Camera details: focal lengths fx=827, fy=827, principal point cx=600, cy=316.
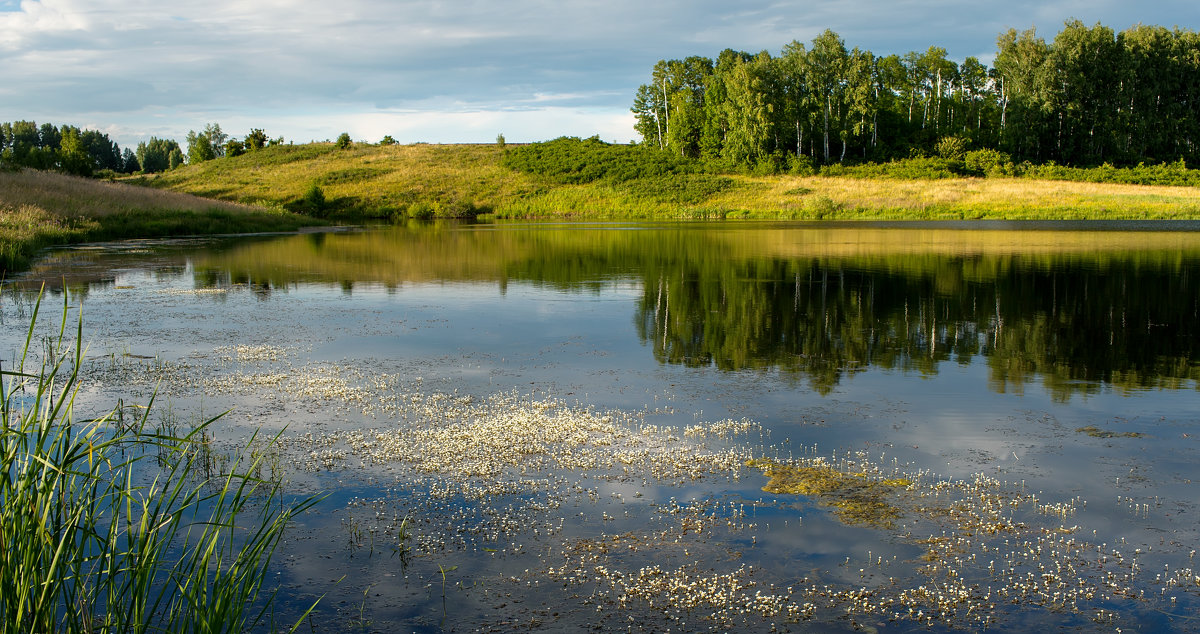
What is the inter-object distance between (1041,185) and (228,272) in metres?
55.3

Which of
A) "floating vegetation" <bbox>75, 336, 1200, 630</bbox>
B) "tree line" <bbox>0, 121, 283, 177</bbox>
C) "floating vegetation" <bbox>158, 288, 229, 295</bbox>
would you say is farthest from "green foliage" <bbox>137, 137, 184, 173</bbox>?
"floating vegetation" <bbox>75, 336, 1200, 630</bbox>

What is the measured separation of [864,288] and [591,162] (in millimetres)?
62469

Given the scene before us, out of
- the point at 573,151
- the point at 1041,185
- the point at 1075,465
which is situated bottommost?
the point at 1075,465

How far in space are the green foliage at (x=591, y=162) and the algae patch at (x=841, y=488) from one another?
66.8 m

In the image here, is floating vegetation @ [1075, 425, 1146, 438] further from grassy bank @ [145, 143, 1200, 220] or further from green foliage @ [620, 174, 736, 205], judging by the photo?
green foliage @ [620, 174, 736, 205]

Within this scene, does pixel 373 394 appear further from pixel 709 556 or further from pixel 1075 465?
pixel 1075 465

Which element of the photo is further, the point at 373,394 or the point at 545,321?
the point at 545,321

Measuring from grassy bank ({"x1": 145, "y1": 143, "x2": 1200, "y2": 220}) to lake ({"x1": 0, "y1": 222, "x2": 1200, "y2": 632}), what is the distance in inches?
1492

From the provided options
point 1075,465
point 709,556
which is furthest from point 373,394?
point 1075,465

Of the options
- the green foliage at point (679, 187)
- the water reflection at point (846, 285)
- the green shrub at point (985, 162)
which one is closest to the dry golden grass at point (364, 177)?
the green foliage at point (679, 187)

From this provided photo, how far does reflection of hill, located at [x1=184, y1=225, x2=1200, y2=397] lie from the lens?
11.2 m

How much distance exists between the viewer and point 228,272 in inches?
875

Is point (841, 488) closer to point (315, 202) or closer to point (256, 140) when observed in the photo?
point (315, 202)

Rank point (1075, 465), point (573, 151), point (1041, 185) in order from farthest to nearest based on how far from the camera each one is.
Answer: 1. point (573, 151)
2. point (1041, 185)
3. point (1075, 465)
